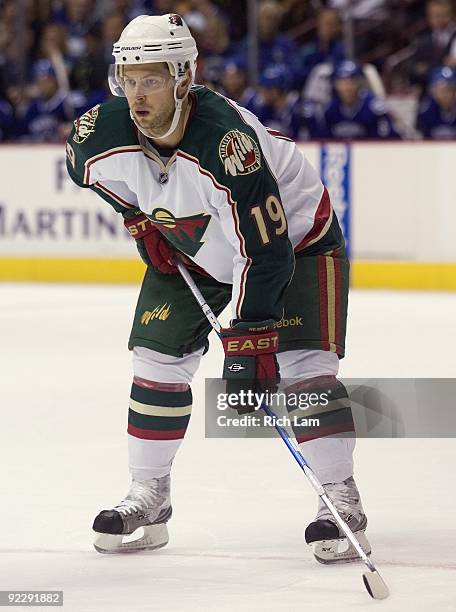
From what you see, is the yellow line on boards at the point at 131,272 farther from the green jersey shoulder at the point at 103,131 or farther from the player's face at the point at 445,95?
the green jersey shoulder at the point at 103,131

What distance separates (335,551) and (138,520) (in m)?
0.45

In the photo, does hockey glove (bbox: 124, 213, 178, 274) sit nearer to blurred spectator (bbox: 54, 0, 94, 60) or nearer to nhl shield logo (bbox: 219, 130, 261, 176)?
nhl shield logo (bbox: 219, 130, 261, 176)

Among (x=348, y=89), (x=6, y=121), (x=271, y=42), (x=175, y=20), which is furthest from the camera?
(x=6, y=121)

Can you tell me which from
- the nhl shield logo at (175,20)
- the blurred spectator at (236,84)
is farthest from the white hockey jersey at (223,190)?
the blurred spectator at (236,84)

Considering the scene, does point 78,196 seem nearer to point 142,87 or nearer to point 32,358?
point 32,358

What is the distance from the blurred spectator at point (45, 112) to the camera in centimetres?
1046

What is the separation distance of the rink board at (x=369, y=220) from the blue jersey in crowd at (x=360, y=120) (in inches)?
11.1

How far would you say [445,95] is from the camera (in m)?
9.21

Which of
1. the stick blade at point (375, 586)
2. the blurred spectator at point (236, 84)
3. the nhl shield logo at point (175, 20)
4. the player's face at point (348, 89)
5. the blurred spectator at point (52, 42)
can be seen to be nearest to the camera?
the stick blade at point (375, 586)

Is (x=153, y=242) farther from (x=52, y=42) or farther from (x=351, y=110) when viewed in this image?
(x=52, y=42)

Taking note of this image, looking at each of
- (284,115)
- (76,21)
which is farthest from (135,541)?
(76,21)

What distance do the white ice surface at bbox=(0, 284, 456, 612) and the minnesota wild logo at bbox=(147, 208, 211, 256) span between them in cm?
64

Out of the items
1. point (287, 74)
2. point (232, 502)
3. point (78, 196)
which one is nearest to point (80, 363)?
point (232, 502)

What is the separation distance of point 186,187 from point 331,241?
40cm
